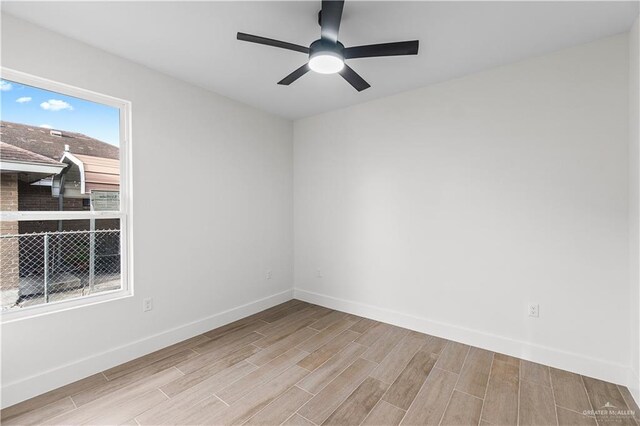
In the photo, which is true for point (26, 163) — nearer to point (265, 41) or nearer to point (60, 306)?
point (60, 306)

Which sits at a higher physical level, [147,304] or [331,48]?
[331,48]

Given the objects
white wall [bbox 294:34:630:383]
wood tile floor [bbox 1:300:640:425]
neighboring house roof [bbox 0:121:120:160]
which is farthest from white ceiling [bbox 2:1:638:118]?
wood tile floor [bbox 1:300:640:425]

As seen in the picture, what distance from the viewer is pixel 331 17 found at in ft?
5.57

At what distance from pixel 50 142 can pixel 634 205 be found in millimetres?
4415

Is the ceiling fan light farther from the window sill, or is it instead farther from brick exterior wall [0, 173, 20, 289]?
the window sill

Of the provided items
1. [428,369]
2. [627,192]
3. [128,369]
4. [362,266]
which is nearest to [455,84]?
[627,192]

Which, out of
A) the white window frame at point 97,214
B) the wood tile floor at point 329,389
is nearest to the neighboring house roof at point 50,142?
A: the white window frame at point 97,214

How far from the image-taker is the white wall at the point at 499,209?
2.27m

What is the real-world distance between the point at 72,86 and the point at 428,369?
145 inches

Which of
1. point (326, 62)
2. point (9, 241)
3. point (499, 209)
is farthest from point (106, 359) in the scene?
point (499, 209)

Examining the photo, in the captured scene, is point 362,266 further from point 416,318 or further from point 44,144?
point 44,144

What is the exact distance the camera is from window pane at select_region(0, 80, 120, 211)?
208cm

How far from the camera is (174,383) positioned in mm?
2221

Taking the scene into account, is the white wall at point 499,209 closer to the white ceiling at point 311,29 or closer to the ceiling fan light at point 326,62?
the white ceiling at point 311,29
